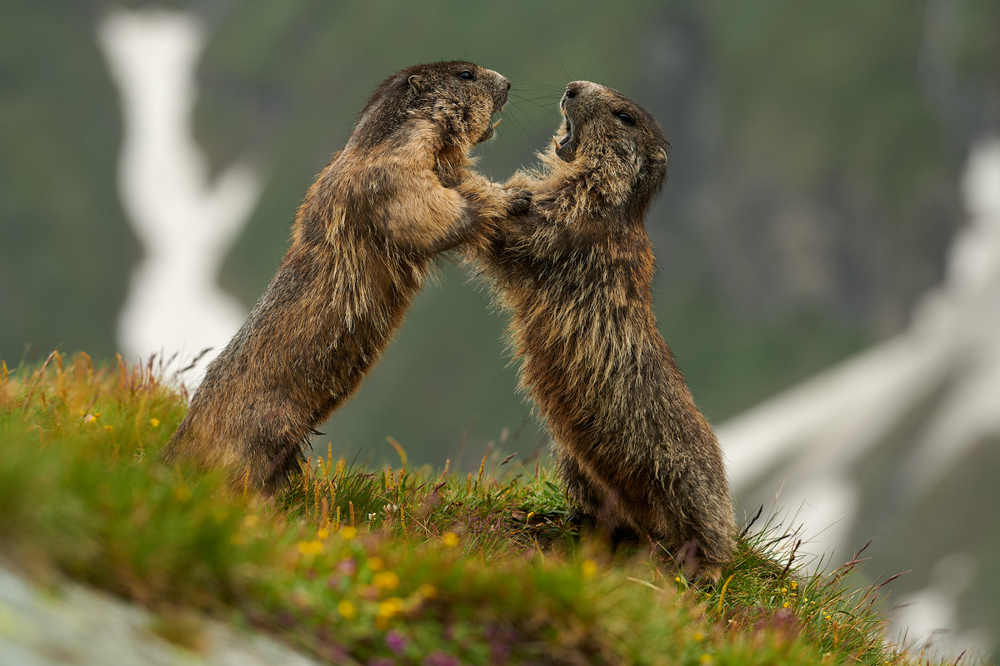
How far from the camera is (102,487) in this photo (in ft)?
13.6

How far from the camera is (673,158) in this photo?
172 metres

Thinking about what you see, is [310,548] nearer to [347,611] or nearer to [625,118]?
[347,611]

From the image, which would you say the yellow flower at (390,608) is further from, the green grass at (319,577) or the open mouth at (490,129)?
the open mouth at (490,129)

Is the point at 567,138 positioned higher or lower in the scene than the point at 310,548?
higher

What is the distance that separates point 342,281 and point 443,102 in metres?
2.17

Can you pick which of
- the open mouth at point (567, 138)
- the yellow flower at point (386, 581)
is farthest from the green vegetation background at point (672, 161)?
the yellow flower at point (386, 581)

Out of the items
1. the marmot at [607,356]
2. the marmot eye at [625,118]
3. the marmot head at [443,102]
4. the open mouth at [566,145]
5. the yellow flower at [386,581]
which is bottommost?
the yellow flower at [386,581]

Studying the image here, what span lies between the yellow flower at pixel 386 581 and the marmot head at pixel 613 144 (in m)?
4.93

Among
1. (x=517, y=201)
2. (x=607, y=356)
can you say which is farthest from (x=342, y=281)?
(x=607, y=356)


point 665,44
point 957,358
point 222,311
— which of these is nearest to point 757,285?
point 957,358

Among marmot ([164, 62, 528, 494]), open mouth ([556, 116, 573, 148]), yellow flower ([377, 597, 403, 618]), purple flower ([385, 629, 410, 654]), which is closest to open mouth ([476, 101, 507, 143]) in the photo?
marmot ([164, 62, 528, 494])

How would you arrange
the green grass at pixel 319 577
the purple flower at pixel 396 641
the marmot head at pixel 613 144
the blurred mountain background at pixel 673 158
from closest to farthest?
→ the green grass at pixel 319 577 → the purple flower at pixel 396 641 → the marmot head at pixel 613 144 → the blurred mountain background at pixel 673 158

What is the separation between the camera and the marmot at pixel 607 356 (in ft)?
26.3

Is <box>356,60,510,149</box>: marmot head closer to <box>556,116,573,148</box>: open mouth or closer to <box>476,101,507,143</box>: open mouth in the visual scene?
<box>476,101,507,143</box>: open mouth
